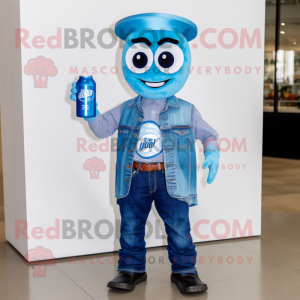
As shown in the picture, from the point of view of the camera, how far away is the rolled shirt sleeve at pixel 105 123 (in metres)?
2.50

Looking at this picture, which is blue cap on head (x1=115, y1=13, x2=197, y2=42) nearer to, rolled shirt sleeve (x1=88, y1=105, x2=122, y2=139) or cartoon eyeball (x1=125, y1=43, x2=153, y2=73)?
cartoon eyeball (x1=125, y1=43, x2=153, y2=73)

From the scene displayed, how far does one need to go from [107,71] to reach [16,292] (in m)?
1.45

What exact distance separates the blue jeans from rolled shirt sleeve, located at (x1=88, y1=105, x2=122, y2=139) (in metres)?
0.29

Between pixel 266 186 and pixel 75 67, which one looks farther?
pixel 266 186

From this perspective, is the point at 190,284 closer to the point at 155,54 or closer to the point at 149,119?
the point at 149,119

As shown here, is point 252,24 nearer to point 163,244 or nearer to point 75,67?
point 75,67

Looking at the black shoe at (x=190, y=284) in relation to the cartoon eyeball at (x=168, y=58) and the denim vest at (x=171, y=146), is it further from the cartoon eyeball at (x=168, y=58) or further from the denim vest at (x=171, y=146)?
the cartoon eyeball at (x=168, y=58)

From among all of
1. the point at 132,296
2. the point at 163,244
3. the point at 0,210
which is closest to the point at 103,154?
the point at 163,244

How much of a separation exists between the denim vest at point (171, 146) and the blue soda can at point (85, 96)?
28cm

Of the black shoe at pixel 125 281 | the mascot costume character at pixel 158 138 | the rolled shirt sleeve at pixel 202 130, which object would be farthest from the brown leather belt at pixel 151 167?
the black shoe at pixel 125 281

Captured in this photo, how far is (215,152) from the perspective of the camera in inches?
97.0

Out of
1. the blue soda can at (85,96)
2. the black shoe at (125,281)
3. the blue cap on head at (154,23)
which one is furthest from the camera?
the black shoe at (125,281)

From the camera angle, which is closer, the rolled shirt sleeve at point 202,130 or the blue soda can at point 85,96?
the blue soda can at point 85,96

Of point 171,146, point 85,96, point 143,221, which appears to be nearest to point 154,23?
point 85,96
